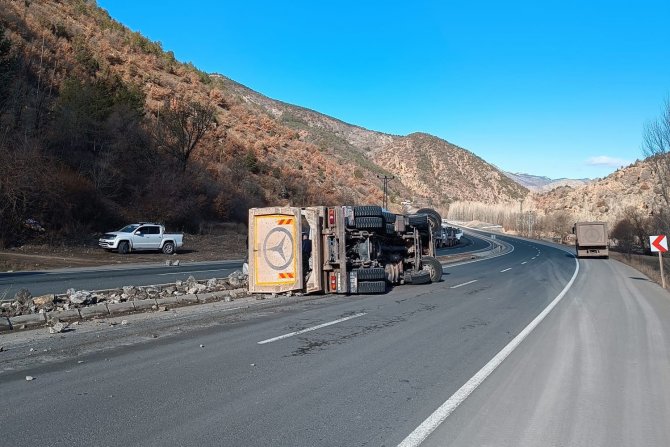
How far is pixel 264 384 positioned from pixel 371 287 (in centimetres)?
957

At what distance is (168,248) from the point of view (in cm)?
3441

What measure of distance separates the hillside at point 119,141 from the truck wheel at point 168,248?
475 centimetres

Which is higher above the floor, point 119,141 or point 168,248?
point 119,141

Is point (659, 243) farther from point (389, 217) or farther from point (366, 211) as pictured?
point (366, 211)

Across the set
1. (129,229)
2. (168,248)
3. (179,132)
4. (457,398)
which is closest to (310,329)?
(457,398)

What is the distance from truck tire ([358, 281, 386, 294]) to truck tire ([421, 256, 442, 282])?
4.26 m

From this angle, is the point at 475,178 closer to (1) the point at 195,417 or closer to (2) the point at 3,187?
(2) the point at 3,187

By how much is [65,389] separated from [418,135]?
165678 millimetres

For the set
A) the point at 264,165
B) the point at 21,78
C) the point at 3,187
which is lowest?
the point at 3,187

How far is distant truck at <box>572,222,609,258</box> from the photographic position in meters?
49.1

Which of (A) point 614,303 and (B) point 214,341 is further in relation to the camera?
(A) point 614,303

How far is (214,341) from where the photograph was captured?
31.6 feet

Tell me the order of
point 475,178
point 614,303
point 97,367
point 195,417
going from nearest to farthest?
1. point 195,417
2. point 97,367
3. point 614,303
4. point 475,178

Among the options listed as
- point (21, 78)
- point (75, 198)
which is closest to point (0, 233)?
point (75, 198)
